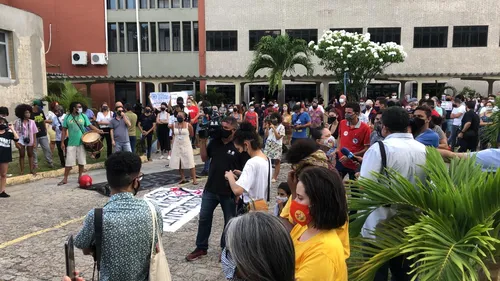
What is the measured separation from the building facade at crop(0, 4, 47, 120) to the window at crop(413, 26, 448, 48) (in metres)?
23.7

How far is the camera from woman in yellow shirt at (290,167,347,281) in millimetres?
1990

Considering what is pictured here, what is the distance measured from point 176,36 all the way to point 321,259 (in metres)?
30.6

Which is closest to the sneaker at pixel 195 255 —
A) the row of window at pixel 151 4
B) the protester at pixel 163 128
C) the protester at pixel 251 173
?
the protester at pixel 251 173

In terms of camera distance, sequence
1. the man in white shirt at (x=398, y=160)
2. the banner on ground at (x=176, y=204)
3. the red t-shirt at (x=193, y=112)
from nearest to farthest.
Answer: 1. the man in white shirt at (x=398, y=160)
2. the banner on ground at (x=176, y=204)
3. the red t-shirt at (x=193, y=112)

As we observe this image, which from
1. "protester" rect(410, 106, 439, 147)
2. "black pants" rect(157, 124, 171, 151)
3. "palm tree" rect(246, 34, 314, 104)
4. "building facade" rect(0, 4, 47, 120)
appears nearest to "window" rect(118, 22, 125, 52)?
"palm tree" rect(246, 34, 314, 104)

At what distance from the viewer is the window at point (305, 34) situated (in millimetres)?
28875

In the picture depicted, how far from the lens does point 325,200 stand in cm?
219

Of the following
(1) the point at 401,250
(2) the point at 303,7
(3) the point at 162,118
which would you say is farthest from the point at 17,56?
(2) the point at 303,7

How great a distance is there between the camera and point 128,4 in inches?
1195

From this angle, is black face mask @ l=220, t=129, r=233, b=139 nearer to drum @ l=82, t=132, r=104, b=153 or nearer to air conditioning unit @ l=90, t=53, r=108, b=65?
drum @ l=82, t=132, r=104, b=153

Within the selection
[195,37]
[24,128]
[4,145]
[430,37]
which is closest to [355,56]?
[430,37]

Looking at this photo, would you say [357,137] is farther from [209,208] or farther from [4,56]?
[4,56]

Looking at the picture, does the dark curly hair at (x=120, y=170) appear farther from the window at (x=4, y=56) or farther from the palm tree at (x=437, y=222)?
the window at (x=4, y=56)

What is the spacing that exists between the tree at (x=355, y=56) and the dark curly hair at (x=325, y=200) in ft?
66.1
